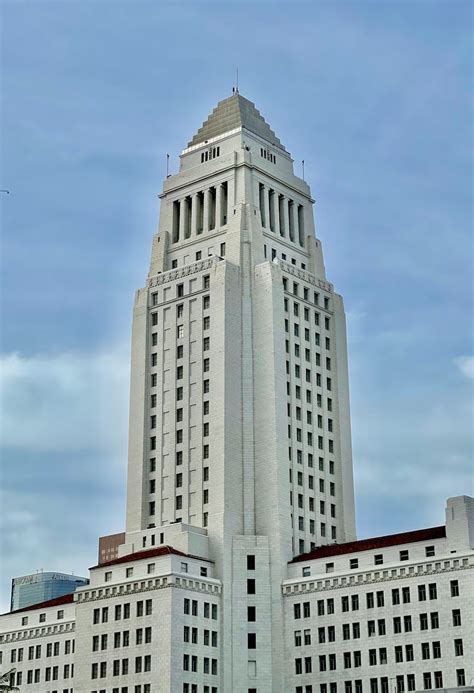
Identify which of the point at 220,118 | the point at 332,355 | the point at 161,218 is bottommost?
the point at 332,355

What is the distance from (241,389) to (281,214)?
24.8m

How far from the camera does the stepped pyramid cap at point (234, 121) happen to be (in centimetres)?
13288

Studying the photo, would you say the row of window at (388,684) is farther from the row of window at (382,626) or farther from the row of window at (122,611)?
the row of window at (122,611)

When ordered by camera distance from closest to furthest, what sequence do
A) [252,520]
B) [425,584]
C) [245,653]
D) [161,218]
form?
[425,584], [245,653], [252,520], [161,218]

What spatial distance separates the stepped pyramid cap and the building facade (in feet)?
0.92

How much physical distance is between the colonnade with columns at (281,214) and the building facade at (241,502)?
272 millimetres

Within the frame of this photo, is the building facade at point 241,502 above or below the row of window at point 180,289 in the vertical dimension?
below

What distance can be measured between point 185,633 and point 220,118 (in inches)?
2448

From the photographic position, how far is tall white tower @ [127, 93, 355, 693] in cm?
10912

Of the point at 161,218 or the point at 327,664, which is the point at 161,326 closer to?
the point at 161,218

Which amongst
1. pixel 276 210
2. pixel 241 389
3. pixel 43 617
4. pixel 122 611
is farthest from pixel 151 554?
pixel 276 210

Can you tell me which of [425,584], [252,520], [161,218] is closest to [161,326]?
[161,218]

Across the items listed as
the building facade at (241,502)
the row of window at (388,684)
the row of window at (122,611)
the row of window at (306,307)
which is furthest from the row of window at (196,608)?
the row of window at (306,307)

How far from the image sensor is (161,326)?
123625mm
